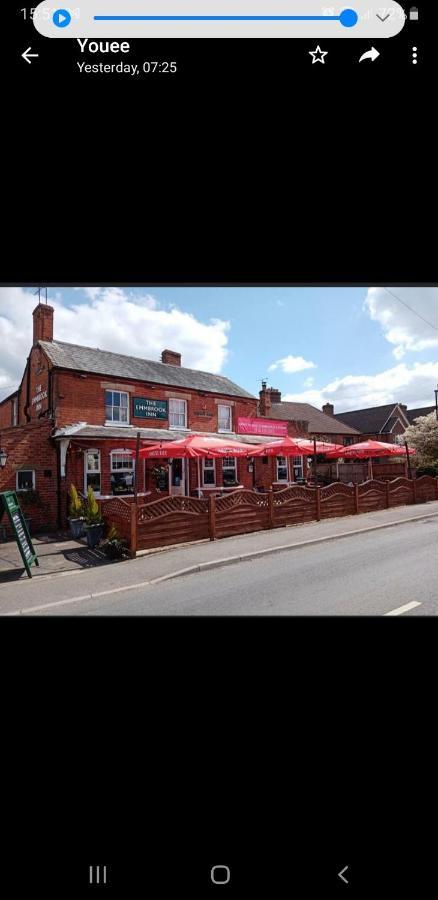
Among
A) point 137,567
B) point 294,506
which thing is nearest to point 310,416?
point 294,506

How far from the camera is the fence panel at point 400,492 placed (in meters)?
13.2

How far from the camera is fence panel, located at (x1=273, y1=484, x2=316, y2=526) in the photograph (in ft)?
31.8

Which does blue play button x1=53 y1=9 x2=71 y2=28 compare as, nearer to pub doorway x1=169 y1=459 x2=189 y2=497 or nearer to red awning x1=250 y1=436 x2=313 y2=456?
red awning x1=250 y1=436 x2=313 y2=456

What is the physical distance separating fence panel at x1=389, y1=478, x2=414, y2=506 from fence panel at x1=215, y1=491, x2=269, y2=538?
6070mm

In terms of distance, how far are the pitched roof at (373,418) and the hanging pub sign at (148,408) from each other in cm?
2540

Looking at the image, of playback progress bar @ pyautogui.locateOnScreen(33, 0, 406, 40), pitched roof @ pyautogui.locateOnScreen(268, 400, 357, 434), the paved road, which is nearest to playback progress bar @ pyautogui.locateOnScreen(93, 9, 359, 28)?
playback progress bar @ pyautogui.locateOnScreen(33, 0, 406, 40)

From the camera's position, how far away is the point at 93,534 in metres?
7.86

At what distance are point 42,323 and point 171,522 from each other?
8.75m

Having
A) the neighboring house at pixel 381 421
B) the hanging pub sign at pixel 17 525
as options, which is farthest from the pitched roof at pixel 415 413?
the hanging pub sign at pixel 17 525
